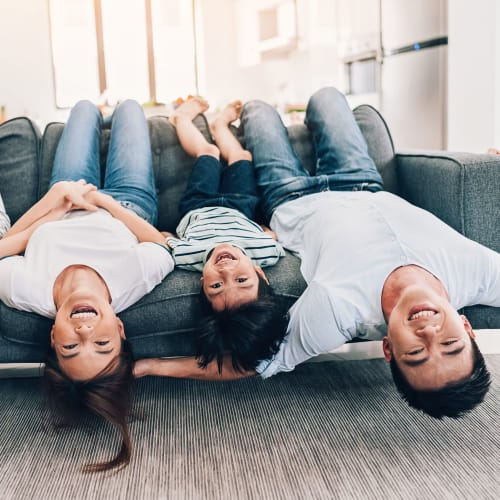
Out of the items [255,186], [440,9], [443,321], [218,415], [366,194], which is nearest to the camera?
[443,321]

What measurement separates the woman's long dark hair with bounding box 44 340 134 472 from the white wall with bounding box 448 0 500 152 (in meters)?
2.72

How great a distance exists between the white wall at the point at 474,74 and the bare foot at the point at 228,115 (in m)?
1.66

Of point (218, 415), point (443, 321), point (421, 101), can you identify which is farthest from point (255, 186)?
point (421, 101)

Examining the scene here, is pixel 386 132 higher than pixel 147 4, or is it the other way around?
pixel 147 4

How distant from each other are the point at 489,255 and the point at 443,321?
0.34 meters

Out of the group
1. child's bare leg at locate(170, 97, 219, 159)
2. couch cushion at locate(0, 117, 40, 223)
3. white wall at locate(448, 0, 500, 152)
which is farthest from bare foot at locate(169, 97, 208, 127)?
white wall at locate(448, 0, 500, 152)

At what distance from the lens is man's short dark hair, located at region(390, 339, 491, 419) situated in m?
1.19

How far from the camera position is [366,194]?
1.84m

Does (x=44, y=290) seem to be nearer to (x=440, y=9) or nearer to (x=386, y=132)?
(x=386, y=132)

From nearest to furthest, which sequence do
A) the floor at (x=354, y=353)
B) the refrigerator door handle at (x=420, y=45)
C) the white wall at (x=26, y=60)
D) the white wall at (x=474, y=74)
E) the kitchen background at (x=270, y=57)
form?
1. the floor at (x=354, y=353)
2. the white wall at (x=474, y=74)
3. the kitchen background at (x=270, y=57)
4. the refrigerator door handle at (x=420, y=45)
5. the white wall at (x=26, y=60)

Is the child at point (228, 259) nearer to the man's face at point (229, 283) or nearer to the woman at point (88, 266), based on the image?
the man's face at point (229, 283)

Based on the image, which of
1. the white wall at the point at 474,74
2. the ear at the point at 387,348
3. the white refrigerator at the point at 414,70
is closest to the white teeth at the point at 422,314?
the ear at the point at 387,348

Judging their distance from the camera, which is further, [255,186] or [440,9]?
[440,9]

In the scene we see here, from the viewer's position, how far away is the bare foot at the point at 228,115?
2.21 m
